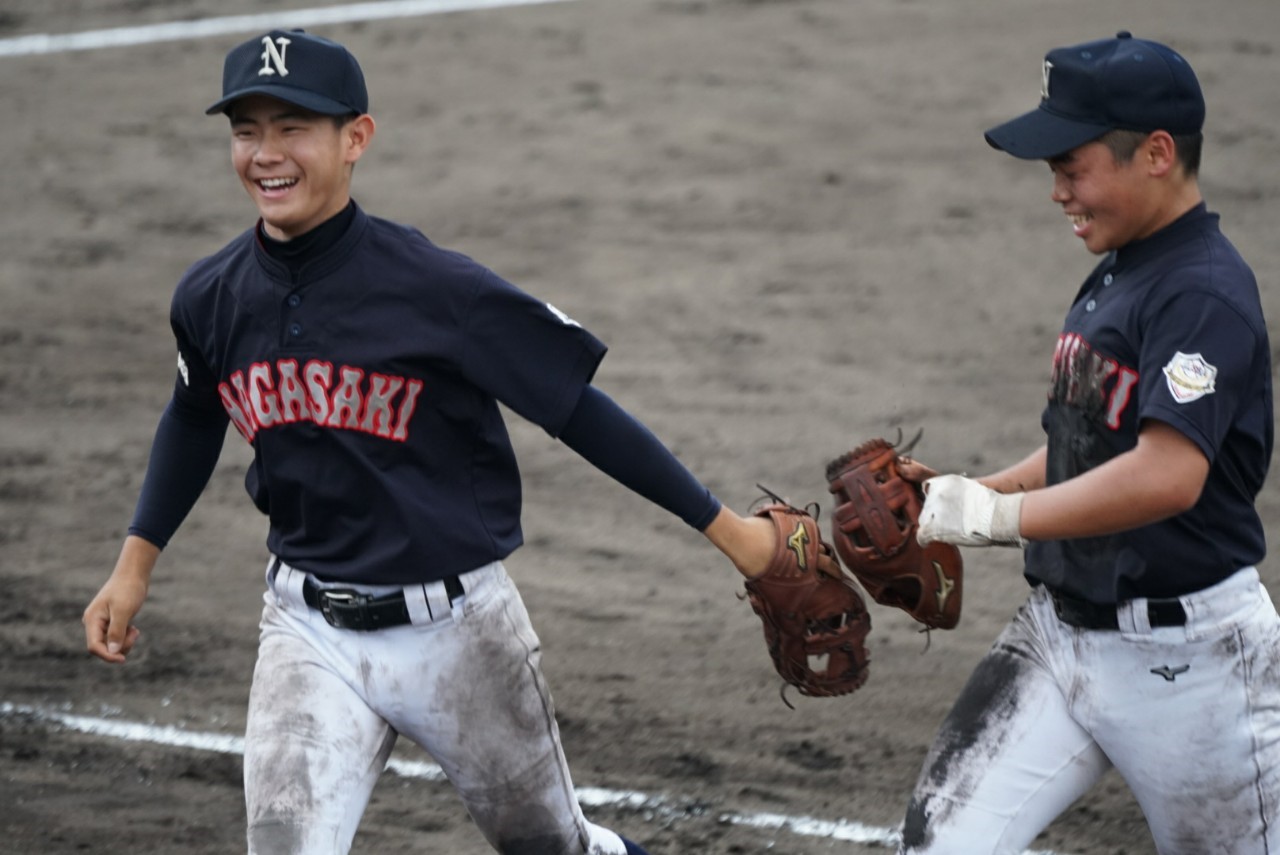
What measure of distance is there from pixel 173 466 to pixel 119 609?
1.00 feet

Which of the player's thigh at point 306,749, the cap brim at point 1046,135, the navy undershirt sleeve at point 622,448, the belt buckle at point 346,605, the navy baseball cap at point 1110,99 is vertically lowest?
the player's thigh at point 306,749

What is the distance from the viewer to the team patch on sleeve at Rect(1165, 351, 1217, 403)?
9.20 ft

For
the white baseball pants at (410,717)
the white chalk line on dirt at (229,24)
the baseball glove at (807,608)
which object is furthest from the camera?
the white chalk line on dirt at (229,24)

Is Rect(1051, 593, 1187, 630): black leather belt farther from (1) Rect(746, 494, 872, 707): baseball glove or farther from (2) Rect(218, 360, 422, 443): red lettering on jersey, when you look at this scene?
(2) Rect(218, 360, 422, 443): red lettering on jersey

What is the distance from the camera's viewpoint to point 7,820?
4.45 metres

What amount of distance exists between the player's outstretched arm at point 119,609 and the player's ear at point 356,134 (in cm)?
89

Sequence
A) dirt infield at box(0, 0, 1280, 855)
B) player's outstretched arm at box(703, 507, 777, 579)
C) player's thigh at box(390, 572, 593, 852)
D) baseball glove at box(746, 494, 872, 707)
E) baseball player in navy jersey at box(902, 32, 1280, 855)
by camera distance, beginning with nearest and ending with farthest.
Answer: baseball player in navy jersey at box(902, 32, 1280, 855) < player's thigh at box(390, 572, 593, 852) < player's outstretched arm at box(703, 507, 777, 579) < baseball glove at box(746, 494, 872, 707) < dirt infield at box(0, 0, 1280, 855)

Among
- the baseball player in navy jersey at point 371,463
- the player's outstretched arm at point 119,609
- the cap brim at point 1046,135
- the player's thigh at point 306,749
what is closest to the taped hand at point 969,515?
the baseball player in navy jersey at point 371,463

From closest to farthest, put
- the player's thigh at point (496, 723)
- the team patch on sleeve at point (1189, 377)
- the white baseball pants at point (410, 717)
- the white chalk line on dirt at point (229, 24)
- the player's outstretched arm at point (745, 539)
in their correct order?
the team patch on sleeve at point (1189, 377) < the white baseball pants at point (410, 717) < the player's thigh at point (496, 723) < the player's outstretched arm at point (745, 539) < the white chalk line on dirt at point (229, 24)

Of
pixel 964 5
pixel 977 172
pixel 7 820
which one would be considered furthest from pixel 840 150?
pixel 7 820

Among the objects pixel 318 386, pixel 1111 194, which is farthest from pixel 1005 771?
pixel 318 386

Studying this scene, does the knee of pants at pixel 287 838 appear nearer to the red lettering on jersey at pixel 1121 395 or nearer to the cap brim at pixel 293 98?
the cap brim at pixel 293 98

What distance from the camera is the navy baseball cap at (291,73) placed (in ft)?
10.1

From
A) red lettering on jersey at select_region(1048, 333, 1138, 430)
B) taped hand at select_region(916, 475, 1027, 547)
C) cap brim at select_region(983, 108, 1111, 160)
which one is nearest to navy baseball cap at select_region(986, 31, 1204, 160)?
cap brim at select_region(983, 108, 1111, 160)
